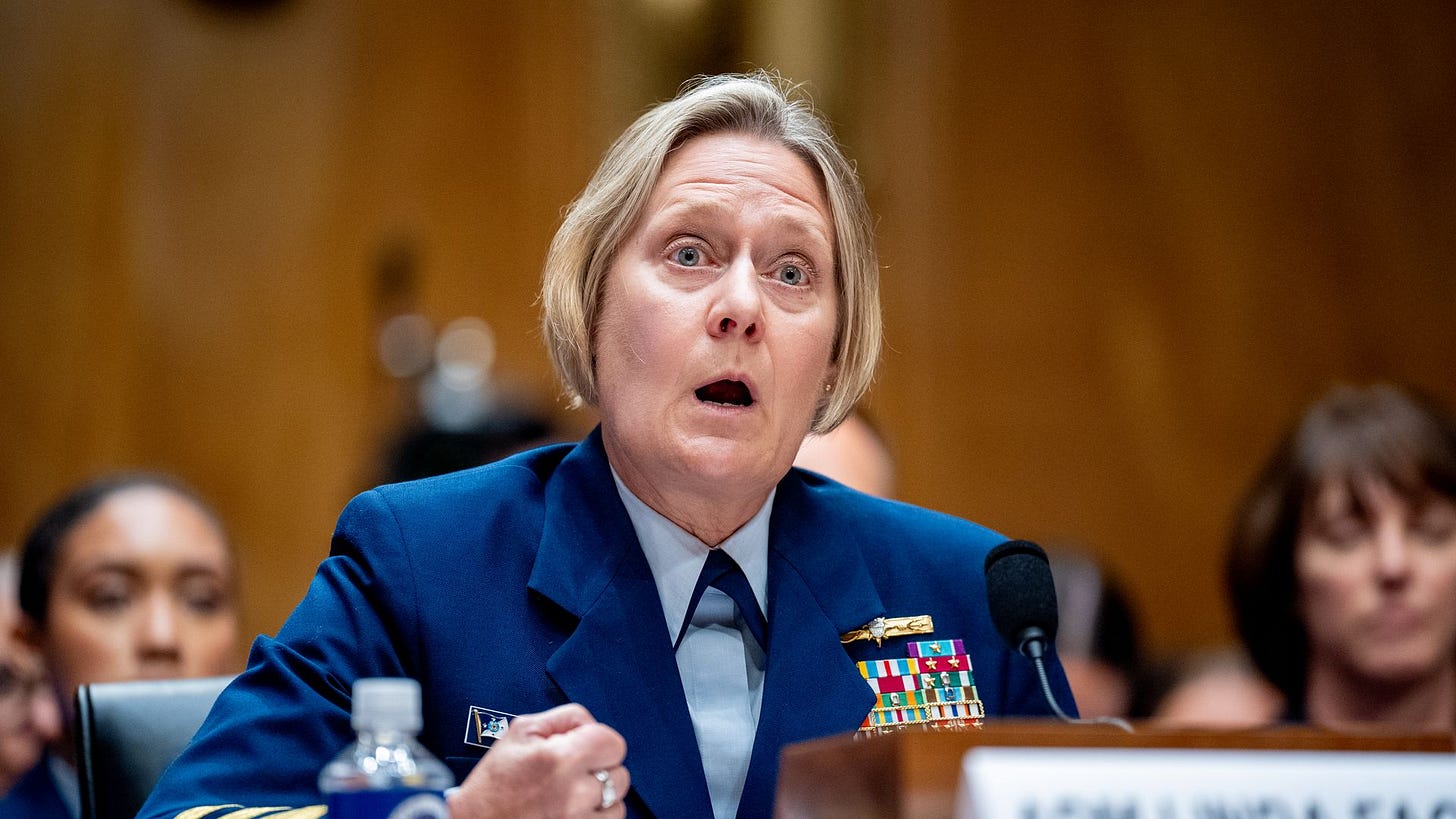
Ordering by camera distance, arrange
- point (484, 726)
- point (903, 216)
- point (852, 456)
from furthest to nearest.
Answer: point (903, 216) < point (852, 456) < point (484, 726)

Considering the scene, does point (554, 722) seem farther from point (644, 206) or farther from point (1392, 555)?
point (1392, 555)

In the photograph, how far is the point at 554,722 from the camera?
5.09 feet

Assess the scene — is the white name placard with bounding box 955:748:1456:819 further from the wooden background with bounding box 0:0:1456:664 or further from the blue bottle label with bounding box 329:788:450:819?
the wooden background with bounding box 0:0:1456:664

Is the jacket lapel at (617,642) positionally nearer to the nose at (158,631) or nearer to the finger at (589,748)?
the finger at (589,748)

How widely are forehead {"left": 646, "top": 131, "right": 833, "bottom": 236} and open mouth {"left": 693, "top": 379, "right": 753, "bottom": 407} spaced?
0.86ft

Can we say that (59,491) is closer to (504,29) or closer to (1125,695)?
(504,29)

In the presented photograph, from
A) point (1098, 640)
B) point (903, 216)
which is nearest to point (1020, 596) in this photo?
point (1098, 640)

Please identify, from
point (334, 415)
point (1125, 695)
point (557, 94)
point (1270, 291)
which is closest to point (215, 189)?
point (334, 415)

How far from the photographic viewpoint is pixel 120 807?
7.40 feet

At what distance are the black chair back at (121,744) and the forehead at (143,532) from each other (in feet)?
3.62

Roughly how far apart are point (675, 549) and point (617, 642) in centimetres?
22

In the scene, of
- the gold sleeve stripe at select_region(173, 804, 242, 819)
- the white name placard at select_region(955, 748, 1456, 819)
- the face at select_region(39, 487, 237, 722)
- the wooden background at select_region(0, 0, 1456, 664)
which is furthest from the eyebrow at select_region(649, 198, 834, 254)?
the wooden background at select_region(0, 0, 1456, 664)

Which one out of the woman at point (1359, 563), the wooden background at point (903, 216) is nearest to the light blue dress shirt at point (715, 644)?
the woman at point (1359, 563)

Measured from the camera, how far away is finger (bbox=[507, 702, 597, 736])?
5.05ft
